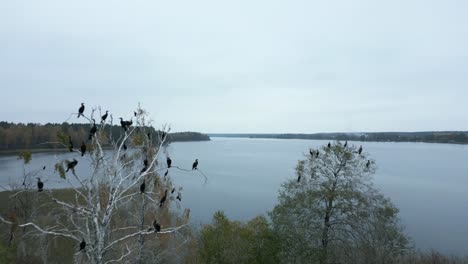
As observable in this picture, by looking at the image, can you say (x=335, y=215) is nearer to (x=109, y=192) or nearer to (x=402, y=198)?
(x=109, y=192)

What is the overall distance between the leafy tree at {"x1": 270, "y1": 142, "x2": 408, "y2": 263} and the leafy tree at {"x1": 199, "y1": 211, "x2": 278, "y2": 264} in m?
0.54

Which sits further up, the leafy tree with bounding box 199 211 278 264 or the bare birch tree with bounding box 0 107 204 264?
the bare birch tree with bounding box 0 107 204 264

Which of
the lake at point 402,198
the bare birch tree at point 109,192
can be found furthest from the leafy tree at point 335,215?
the bare birch tree at point 109,192

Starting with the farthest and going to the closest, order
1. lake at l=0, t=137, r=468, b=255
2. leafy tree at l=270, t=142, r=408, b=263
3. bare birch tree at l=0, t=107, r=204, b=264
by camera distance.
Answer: lake at l=0, t=137, r=468, b=255 < leafy tree at l=270, t=142, r=408, b=263 < bare birch tree at l=0, t=107, r=204, b=264

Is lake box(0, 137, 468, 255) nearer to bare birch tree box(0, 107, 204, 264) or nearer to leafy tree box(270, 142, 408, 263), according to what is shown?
leafy tree box(270, 142, 408, 263)

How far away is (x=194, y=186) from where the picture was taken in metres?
37.9

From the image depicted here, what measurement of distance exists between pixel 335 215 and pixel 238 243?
4554 mm

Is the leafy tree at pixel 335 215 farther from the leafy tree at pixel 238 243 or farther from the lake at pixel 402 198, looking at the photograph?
the lake at pixel 402 198

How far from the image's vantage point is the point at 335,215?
A: 16.6m

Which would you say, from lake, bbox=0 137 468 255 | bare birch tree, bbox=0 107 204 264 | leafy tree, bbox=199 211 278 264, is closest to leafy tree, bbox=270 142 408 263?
leafy tree, bbox=199 211 278 264

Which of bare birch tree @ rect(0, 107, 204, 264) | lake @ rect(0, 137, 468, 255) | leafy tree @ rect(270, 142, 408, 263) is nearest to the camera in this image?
bare birch tree @ rect(0, 107, 204, 264)

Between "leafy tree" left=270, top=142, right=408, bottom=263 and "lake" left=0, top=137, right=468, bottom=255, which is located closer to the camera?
"leafy tree" left=270, top=142, right=408, bottom=263

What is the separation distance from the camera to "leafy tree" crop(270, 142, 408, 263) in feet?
47.1

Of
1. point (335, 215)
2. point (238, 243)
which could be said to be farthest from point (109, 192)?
point (335, 215)
